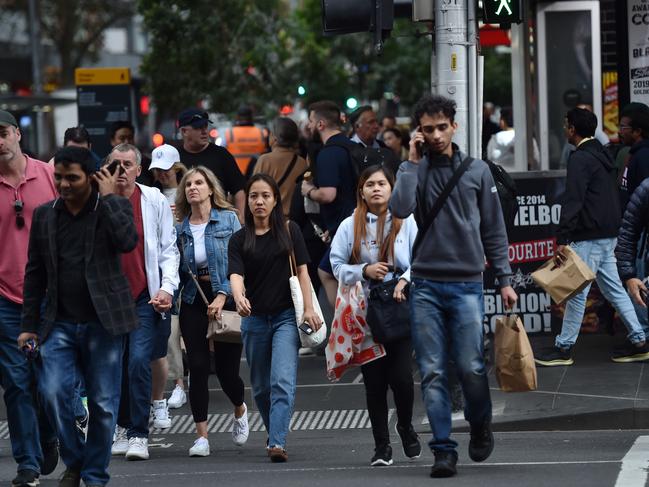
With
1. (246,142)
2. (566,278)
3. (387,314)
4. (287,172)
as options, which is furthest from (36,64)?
(387,314)

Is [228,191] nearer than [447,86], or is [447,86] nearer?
[447,86]

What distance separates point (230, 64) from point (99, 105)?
25.3ft

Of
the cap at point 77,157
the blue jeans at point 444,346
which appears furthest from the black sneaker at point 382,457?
the cap at point 77,157

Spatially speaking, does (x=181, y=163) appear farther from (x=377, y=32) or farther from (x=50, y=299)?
(x=50, y=299)

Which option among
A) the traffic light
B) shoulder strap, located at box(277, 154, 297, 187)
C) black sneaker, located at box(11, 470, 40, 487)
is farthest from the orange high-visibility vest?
black sneaker, located at box(11, 470, 40, 487)

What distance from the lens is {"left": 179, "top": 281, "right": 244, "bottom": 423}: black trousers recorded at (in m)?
8.80

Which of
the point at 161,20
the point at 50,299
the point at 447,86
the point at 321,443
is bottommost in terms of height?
the point at 321,443

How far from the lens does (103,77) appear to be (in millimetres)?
21500

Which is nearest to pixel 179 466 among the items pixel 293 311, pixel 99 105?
pixel 293 311

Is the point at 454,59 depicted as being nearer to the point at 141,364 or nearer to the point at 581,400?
the point at 581,400

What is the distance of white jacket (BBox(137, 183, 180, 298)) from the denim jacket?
0.26 metres

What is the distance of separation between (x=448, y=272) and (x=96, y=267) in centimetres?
178

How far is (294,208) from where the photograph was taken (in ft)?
39.5

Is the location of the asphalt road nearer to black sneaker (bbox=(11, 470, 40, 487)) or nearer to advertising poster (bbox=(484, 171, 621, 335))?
black sneaker (bbox=(11, 470, 40, 487))
